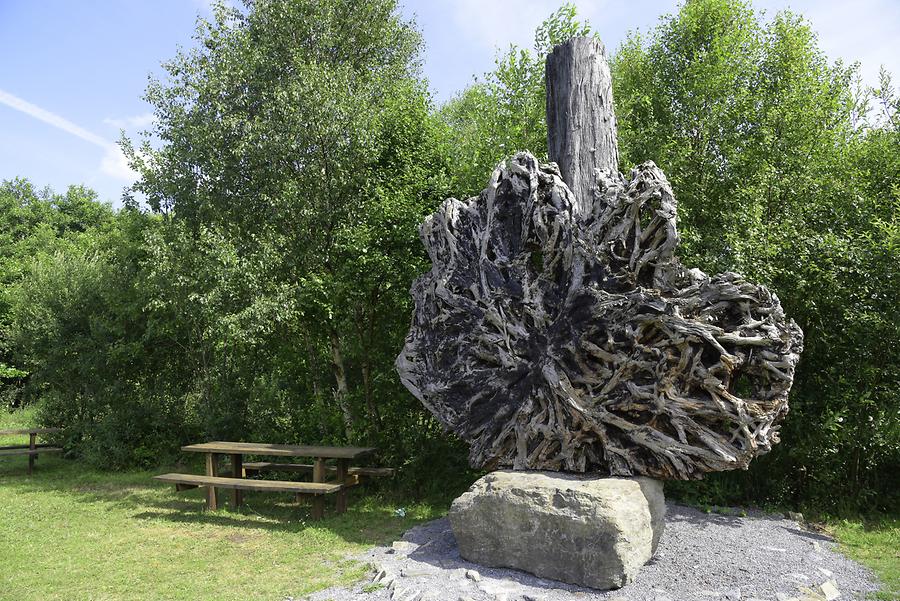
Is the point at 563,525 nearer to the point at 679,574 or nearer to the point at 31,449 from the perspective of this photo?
the point at 679,574

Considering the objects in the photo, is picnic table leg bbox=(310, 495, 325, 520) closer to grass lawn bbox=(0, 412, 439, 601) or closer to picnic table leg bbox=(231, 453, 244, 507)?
grass lawn bbox=(0, 412, 439, 601)

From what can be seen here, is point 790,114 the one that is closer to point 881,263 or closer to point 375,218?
point 881,263

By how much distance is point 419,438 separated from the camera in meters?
9.39

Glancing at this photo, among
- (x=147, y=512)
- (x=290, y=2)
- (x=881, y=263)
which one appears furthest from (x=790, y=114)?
(x=147, y=512)

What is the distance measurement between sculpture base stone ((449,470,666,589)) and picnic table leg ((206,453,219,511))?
13.9 ft

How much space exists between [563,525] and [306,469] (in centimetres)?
499

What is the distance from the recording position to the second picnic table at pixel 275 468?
7.86 m

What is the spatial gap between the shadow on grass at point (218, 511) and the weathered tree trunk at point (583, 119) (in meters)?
4.50

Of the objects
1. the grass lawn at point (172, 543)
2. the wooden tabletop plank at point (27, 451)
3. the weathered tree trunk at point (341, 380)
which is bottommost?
the grass lawn at point (172, 543)

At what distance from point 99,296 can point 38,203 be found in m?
19.6

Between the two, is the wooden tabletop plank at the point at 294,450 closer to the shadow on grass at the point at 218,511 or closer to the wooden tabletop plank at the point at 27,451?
the shadow on grass at the point at 218,511

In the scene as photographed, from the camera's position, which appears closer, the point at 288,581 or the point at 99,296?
the point at 288,581

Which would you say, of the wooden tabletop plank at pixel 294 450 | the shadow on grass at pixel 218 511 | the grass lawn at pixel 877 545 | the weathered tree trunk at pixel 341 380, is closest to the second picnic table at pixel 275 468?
the wooden tabletop plank at pixel 294 450

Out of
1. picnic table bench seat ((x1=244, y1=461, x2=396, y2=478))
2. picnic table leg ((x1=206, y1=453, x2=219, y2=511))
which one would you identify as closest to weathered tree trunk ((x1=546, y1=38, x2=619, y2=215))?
picnic table bench seat ((x1=244, y1=461, x2=396, y2=478))
